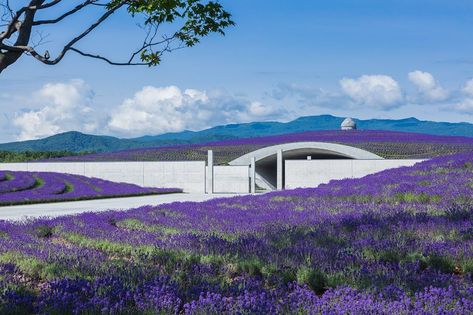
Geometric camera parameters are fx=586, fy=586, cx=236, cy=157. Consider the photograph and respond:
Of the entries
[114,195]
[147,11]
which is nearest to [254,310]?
[147,11]

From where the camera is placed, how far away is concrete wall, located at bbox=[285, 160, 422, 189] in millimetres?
44438

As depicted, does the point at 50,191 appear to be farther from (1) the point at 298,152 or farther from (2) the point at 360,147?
(2) the point at 360,147

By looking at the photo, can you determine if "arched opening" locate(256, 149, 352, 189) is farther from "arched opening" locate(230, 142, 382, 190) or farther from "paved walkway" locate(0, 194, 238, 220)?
"paved walkway" locate(0, 194, 238, 220)

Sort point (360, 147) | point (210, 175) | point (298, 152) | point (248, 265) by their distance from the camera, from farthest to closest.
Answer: point (298, 152) → point (360, 147) → point (210, 175) → point (248, 265)

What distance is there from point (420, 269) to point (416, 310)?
230cm

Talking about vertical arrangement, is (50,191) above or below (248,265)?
below

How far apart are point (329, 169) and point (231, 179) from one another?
24.8 feet

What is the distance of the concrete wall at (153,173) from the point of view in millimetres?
46344

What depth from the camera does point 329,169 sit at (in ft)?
147

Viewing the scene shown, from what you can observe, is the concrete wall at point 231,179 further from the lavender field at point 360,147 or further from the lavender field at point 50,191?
the lavender field at point 360,147

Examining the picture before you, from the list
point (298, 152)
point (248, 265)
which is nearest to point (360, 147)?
point (298, 152)

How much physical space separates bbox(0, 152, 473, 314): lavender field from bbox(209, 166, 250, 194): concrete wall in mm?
32472

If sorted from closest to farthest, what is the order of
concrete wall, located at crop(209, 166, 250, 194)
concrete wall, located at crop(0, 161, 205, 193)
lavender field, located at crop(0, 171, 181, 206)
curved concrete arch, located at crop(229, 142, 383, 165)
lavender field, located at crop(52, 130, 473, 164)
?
1. lavender field, located at crop(0, 171, 181, 206)
2. concrete wall, located at crop(209, 166, 250, 194)
3. concrete wall, located at crop(0, 161, 205, 193)
4. curved concrete arch, located at crop(229, 142, 383, 165)
5. lavender field, located at crop(52, 130, 473, 164)

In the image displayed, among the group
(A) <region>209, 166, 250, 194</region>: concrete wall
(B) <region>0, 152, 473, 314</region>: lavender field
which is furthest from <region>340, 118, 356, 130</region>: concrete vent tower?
(B) <region>0, 152, 473, 314</region>: lavender field
